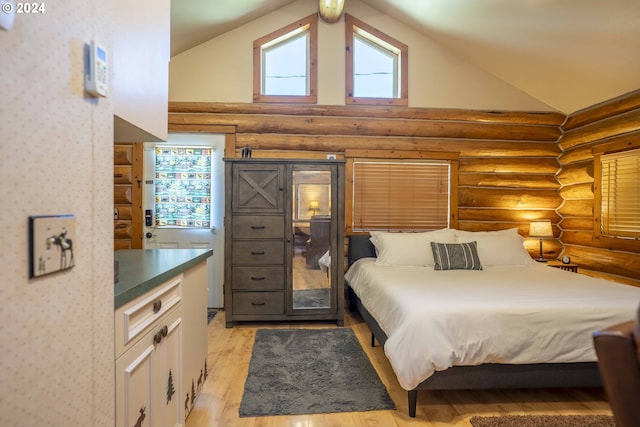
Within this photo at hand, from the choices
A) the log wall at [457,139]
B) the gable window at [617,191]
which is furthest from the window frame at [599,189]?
the log wall at [457,139]

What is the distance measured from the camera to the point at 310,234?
3.50 meters

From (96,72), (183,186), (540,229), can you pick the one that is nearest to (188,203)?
(183,186)

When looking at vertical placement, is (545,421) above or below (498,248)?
below

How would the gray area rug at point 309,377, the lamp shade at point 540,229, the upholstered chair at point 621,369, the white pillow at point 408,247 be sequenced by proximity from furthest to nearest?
the lamp shade at point 540,229 < the white pillow at point 408,247 < the gray area rug at point 309,377 < the upholstered chair at point 621,369

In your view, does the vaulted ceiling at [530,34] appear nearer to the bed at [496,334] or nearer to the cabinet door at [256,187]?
the cabinet door at [256,187]

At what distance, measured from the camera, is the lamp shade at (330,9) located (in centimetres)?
363

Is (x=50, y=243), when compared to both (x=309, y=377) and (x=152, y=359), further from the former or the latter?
(x=309, y=377)

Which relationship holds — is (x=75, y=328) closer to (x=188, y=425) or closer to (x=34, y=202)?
(x=34, y=202)

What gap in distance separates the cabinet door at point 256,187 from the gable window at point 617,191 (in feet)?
11.2

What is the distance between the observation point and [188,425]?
1.90 m

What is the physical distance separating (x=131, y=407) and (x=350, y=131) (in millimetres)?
3457

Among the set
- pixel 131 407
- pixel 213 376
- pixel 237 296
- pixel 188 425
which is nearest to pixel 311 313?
pixel 237 296

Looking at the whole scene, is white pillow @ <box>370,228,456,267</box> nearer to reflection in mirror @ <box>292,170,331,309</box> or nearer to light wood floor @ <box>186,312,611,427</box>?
reflection in mirror @ <box>292,170,331,309</box>

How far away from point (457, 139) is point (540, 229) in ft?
4.64
